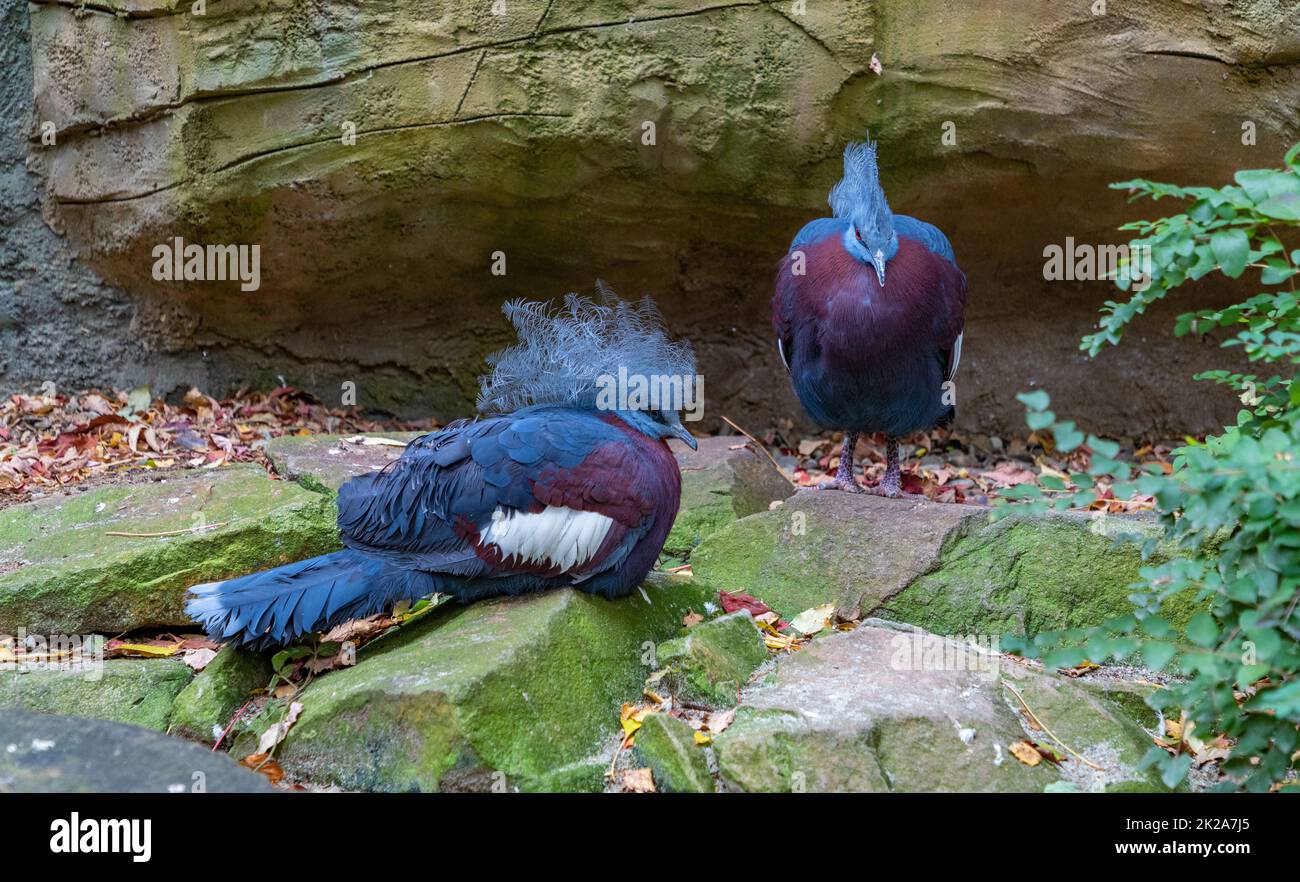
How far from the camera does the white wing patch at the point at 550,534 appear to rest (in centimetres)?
356

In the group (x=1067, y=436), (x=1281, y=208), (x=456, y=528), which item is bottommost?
(x=456, y=528)

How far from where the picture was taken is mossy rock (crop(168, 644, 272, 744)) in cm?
347

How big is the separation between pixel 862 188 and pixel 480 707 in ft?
9.22

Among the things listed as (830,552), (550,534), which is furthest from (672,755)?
(830,552)

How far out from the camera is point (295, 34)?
5.60 metres

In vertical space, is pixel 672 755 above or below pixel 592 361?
below

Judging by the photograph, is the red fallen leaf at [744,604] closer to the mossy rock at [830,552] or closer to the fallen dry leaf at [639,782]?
the mossy rock at [830,552]

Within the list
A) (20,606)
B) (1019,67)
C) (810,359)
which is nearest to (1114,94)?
(1019,67)

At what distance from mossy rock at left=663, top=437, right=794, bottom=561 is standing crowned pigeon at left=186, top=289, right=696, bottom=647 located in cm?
105

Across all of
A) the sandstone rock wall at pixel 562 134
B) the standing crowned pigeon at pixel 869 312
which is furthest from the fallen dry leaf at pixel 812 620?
the sandstone rock wall at pixel 562 134

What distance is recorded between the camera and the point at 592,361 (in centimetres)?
387

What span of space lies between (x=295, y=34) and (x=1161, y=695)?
4721mm

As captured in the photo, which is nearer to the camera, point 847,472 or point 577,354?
point 577,354

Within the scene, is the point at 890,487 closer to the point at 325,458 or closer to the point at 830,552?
the point at 830,552
